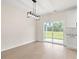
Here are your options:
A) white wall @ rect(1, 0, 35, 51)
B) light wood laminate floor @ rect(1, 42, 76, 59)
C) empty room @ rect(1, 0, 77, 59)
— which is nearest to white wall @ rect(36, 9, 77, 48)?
empty room @ rect(1, 0, 77, 59)

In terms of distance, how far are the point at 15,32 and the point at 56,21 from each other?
4.43 meters

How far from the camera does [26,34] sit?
9422 mm

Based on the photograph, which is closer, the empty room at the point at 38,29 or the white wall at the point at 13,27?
the empty room at the point at 38,29

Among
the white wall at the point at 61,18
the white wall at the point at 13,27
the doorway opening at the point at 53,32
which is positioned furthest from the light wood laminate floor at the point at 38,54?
the doorway opening at the point at 53,32

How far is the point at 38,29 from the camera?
11.3 metres

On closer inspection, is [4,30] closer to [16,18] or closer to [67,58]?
[16,18]

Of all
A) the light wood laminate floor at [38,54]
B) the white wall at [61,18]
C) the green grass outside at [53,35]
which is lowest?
the light wood laminate floor at [38,54]

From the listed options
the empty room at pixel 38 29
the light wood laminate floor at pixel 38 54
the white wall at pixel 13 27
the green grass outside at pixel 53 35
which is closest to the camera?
the light wood laminate floor at pixel 38 54

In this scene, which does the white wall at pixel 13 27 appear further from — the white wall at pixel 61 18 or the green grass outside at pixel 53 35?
the green grass outside at pixel 53 35

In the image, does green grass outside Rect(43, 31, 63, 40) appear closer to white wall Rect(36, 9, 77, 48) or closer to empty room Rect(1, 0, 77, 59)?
empty room Rect(1, 0, 77, 59)

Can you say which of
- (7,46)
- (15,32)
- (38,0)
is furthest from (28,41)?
(38,0)

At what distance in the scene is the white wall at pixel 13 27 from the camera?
6.31 metres

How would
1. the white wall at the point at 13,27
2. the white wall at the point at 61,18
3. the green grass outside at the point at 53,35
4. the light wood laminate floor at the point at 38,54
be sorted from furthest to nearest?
the green grass outside at the point at 53,35 → the white wall at the point at 61,18 → the white wall at the point at 13,27 → the light wood laminate floor at the point at 38,54

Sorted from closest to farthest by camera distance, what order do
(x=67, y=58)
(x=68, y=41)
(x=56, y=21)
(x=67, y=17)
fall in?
(x=67, y=58) < (x=68, y=41) < (x=67, y=17) < (x=56, y=21)
